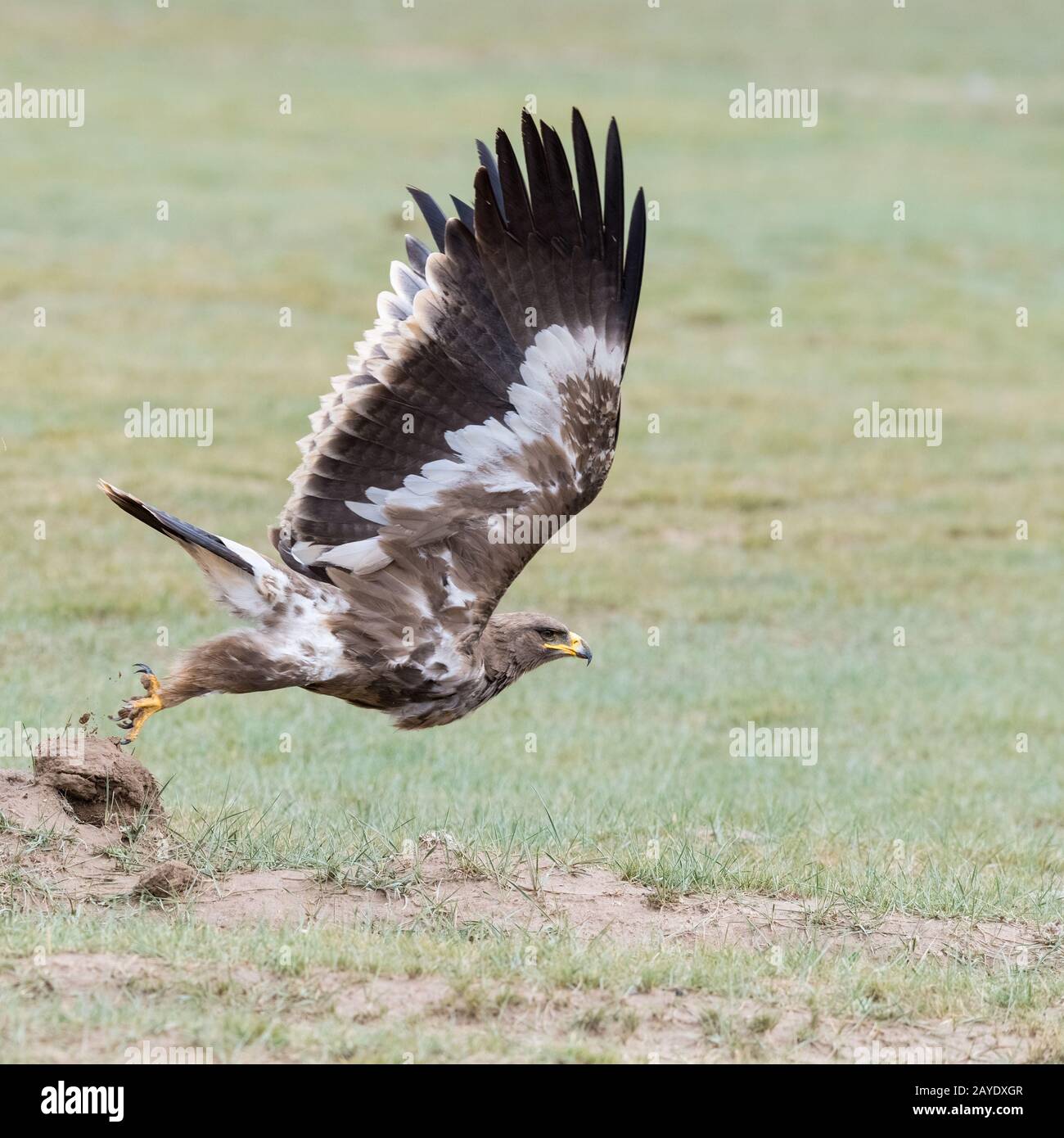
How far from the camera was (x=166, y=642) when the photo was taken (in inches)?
396

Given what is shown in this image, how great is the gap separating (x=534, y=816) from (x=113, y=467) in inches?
286

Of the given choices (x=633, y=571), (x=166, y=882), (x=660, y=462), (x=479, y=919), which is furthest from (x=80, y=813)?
(x=660, y=462)

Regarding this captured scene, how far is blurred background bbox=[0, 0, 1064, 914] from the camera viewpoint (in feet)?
26.2

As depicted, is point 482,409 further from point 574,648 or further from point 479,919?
point 479,919

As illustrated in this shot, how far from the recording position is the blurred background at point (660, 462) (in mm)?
7996

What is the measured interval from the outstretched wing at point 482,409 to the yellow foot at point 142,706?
779 mm

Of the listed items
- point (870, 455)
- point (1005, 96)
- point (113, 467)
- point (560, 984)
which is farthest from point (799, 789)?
point (1005, 96)

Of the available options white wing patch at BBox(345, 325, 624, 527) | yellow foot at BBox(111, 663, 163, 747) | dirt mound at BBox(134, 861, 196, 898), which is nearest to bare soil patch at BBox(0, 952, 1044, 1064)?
dirt mound at BBox(134, 861, 196, 898)

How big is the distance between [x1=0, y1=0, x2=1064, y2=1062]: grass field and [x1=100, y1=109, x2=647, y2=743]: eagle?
0.71m

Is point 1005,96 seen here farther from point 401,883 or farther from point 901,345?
point 401,883

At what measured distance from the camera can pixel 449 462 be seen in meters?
6.06
